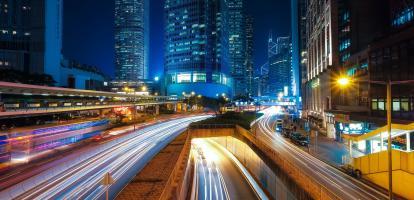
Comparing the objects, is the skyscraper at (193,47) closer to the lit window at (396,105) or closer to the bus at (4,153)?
the lit window at (396,105)

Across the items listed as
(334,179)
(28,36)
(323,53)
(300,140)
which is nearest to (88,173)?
(334,179)

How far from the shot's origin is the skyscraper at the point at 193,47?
17788 centimetres

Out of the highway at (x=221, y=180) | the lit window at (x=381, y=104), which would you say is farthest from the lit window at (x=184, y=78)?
the lit window at (x=381, y=104)

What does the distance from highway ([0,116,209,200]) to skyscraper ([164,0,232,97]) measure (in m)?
140

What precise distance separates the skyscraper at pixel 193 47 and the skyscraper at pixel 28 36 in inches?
3182

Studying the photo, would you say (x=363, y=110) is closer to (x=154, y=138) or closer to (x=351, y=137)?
(x=351, y=137)

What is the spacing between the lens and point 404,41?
33719 millimetres

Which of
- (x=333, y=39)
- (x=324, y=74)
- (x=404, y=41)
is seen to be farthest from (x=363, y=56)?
(x=324, y=74)

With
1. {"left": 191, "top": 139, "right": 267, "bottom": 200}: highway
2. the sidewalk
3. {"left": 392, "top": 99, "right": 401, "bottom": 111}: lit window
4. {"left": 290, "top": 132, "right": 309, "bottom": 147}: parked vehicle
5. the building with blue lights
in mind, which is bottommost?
{"left": 191, "top": 139, "right": 267, "bottom": 200}: highway

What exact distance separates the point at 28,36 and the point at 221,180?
10810cm

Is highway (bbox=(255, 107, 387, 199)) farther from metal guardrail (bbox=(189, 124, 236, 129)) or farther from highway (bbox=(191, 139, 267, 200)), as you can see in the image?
metal guardrail (bbox=(189, 124, 236, 129))

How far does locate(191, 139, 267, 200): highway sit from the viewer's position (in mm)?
30000

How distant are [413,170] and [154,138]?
118 feet

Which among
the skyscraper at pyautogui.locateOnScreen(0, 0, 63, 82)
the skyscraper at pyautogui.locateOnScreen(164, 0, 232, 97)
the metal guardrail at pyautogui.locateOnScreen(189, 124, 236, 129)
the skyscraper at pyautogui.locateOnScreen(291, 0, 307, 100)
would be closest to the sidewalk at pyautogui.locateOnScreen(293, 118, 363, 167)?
the metal guardrail at pyautogui.locateOnScreen(189, 124, 236, 129)
